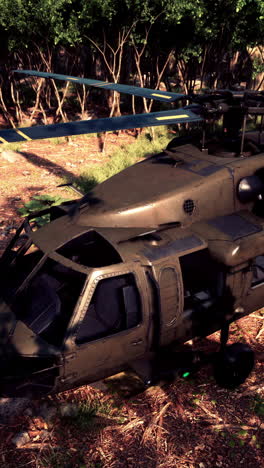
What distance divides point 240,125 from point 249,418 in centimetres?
560

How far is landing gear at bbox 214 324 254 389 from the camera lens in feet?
20.7

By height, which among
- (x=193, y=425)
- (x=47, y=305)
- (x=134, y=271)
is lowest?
(x=193, y=425)

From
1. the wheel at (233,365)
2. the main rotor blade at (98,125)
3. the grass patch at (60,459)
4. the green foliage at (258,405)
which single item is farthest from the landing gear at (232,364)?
the main rotor blade at (98,125)

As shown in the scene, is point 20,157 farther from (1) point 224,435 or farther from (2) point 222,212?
(1) point 224,435

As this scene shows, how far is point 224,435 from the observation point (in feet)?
19.1

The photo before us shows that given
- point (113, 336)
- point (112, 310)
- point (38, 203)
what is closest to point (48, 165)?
point (38, 203)

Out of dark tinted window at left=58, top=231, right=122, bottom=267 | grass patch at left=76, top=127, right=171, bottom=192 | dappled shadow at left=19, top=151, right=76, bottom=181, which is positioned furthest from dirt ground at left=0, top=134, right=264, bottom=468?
dappled shadow at left=19, top=151, right=76, bottom=181

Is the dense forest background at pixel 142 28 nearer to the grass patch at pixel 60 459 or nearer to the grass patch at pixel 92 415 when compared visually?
the grass patch at pixel 92 415

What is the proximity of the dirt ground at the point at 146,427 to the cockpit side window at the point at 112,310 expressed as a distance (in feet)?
3.97

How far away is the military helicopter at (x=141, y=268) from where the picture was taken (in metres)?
5.36

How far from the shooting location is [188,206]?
21.3 feet

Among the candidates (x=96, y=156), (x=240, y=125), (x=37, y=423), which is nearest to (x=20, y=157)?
(x=96, y=156)

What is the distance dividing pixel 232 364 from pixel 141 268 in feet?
7.67

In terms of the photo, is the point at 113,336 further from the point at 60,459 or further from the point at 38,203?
the point at 38,203
